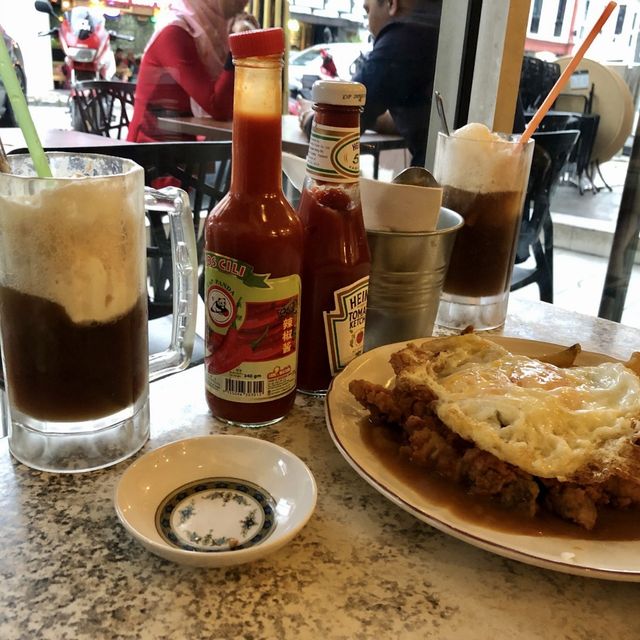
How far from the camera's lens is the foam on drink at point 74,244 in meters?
0.60

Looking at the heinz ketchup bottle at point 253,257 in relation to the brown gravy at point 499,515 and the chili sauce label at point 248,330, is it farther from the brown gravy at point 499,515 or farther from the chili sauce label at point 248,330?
the brown gravy at point 499,515

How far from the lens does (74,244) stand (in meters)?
0.61

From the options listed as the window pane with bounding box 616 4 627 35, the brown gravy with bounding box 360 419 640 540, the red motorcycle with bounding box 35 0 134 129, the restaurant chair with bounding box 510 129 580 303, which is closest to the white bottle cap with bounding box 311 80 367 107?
the brown gravy with bounding box 360 419 640 540

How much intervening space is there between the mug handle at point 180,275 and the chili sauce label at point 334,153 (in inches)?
6.5

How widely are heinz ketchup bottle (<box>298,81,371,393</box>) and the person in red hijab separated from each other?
1.21 metres

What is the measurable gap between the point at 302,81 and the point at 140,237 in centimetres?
162

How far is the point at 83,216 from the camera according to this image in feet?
2.00

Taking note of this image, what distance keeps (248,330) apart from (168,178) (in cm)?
147

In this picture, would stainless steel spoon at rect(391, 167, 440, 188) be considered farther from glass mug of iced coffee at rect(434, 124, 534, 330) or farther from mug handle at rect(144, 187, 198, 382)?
mug handle at rect(144, 187, 198, 382)

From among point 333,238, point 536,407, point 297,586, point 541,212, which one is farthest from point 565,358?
point 541,212

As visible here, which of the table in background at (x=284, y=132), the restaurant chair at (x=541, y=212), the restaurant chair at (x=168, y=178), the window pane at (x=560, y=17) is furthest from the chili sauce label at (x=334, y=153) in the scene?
the window pane at (x=560, y=17)

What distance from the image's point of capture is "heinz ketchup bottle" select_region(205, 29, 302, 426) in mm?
705

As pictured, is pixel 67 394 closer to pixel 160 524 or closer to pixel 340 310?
pixel 160 524

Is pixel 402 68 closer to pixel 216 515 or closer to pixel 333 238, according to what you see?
pixel 333 238
